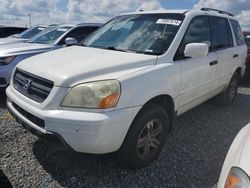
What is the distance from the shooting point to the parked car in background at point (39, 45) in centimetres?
537

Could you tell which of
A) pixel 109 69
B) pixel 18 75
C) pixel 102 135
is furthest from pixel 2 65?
pixel 102 135

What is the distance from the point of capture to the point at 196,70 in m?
3.82

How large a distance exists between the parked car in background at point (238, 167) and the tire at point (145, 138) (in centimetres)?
103

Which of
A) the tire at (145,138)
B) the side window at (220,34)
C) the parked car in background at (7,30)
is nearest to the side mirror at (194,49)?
the tire at (145,138)

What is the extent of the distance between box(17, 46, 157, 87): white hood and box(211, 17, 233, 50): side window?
181 centimetres

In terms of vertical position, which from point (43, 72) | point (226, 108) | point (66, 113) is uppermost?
point (43, 72)

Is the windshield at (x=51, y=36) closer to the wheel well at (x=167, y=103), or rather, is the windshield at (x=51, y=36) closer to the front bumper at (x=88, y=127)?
the wheel well at (x=167, y=103)

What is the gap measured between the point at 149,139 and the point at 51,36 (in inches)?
Result: 196

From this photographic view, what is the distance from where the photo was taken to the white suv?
2.59 metres

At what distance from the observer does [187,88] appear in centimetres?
370

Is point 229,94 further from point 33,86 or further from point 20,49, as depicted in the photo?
point 20,49

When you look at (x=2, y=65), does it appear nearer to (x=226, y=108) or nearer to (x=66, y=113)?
(x=66, y=113)

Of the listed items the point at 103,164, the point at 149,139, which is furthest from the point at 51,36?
the point at 149,139

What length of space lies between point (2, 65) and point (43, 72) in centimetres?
295
